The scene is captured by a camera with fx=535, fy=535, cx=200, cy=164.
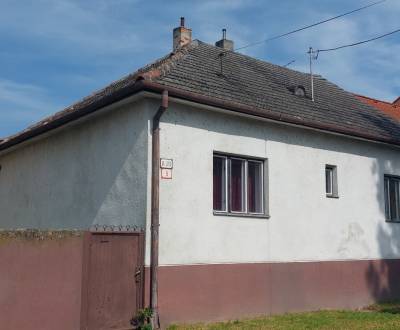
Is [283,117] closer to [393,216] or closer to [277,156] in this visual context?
[277,156]

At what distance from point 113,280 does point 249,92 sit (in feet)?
18.3

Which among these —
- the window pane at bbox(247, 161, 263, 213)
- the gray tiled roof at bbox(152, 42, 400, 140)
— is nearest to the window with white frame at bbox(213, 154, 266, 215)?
the window pane at bbox(247, 161, 263, 213)

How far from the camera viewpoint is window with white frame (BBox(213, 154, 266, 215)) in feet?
34.4

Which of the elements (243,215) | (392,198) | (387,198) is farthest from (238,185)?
(392,198)

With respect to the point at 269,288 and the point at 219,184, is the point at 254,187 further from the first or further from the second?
the point at 269,288

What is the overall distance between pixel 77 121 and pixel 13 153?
4365 millimetres

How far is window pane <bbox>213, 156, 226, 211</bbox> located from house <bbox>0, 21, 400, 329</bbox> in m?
0.02

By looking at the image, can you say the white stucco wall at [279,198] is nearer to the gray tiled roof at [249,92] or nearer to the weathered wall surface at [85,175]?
the gray tiled roof at [249,92]

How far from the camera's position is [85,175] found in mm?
11055

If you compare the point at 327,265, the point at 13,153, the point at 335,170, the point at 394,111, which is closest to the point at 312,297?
the point at 327,265

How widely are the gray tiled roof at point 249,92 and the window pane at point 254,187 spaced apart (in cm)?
115

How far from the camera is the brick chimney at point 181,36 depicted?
14773mm

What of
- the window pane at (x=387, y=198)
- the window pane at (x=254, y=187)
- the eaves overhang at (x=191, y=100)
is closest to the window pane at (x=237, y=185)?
the window pane at (x=254, y=187)

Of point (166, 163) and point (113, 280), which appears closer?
point (113, 280)
